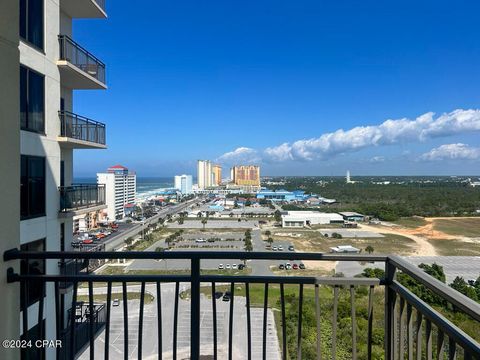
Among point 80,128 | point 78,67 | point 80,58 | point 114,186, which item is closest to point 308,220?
point 114,186

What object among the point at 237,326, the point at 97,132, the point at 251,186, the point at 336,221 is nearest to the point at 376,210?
the point at 336,221

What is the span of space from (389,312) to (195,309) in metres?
1.02

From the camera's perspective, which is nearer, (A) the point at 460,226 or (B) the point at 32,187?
(B) the point at 32,187

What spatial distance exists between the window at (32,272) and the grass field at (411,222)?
1551 inches

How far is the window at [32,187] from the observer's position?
16.1 ft

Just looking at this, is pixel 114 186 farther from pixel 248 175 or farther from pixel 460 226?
pixel 248 175

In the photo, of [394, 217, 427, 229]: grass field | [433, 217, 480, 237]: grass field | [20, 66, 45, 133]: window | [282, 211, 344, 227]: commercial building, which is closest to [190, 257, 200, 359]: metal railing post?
[20, 66, 45, 133]: window

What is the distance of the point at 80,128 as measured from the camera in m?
6.54

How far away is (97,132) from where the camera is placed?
23.4 feet

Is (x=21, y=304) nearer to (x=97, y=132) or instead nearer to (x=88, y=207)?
(x=88, y=207)

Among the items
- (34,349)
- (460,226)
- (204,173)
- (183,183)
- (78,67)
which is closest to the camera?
(34,349)

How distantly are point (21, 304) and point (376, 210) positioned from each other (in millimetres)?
52212

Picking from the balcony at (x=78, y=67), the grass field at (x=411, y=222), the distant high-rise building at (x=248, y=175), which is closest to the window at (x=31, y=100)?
the balcony at (x=78, y=67)

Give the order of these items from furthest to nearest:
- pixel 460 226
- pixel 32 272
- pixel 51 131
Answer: pixel 460 226
pixel 51 131
pixel 32 272
